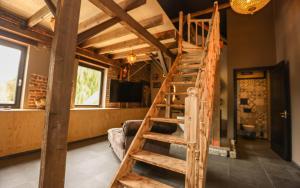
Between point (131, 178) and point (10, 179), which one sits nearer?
point (131, 178)

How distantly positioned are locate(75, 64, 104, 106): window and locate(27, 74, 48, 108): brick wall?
3.18 ft

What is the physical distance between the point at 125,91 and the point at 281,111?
4708 mm

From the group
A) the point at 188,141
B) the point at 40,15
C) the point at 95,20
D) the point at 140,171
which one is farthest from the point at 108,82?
the point at 188,141

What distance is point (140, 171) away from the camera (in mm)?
2389

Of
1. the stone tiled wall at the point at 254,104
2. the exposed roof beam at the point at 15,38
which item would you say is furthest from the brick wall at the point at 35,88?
the stone tiled wall at the point at 254,104

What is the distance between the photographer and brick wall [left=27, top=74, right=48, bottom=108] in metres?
3.21

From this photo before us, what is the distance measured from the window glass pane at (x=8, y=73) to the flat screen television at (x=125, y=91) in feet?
8.63

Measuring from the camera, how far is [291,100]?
10.3 ft

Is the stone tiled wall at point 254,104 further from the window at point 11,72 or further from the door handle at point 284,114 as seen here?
the window at point 11,72

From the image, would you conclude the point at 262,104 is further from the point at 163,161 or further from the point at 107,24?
the point at 107,24

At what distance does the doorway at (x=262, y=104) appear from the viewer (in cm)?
346

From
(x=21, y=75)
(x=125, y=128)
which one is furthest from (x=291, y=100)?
(x=21, y=75)

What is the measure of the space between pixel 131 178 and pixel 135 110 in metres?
4.39

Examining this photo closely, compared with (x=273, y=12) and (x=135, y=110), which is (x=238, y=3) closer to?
(x=273, y=12)
